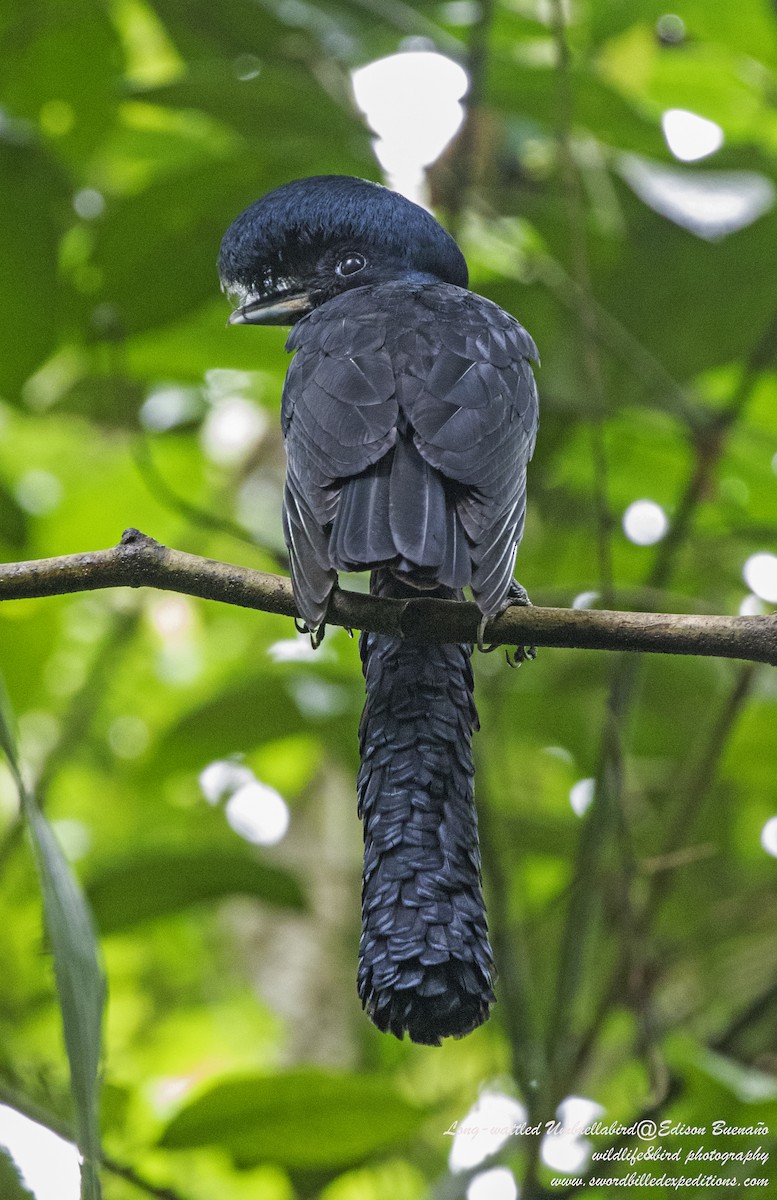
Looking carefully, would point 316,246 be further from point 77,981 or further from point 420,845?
point 77,981

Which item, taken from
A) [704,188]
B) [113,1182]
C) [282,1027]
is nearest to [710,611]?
[704,188]

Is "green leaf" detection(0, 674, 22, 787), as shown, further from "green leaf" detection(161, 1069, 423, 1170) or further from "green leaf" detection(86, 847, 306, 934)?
"green leaf" detection(86, 847, 306, 934)

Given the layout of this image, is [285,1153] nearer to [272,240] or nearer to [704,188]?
[272,240]

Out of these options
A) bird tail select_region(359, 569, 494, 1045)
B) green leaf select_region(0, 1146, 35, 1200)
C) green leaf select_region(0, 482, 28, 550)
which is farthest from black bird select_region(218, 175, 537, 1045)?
green leaf select_region(0, 482, 28, 550)

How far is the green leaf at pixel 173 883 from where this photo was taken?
282 centimetres

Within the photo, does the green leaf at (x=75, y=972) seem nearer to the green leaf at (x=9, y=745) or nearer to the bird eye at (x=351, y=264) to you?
the green leaf at (x=9, y=745)

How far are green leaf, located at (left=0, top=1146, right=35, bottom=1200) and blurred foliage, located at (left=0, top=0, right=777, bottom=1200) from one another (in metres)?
0.62

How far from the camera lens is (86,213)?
135 inches

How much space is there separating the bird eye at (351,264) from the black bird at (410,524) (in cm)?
8

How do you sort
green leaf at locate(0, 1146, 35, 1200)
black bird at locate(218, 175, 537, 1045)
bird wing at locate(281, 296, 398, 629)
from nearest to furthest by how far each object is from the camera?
green leaf at locate(0, 1146, 35, 1200) → black bird at locate(218, 175, 537, 1045) → bird wing at locate(281, 296, 398, 629)

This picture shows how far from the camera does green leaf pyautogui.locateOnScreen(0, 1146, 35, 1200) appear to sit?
1.45 meters

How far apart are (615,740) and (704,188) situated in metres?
1.35

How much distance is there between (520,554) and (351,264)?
130 cm

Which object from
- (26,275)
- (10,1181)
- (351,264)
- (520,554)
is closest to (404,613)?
(10,1181)
